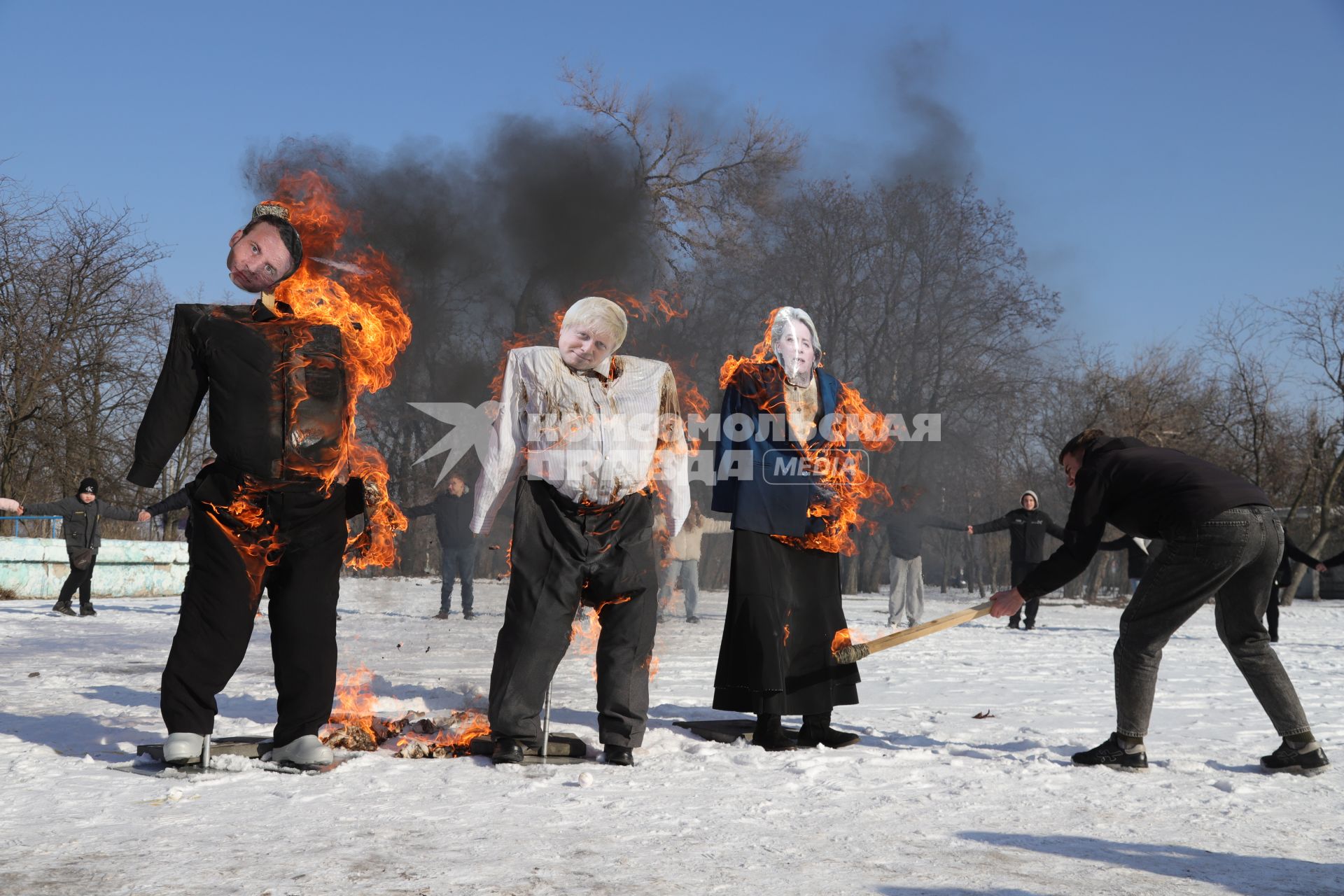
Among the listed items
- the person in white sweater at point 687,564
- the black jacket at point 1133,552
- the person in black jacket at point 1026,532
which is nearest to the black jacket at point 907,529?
the person in black jacket at point 1026,532

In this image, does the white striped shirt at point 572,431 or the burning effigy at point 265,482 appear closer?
the burning effigy at point 265,482

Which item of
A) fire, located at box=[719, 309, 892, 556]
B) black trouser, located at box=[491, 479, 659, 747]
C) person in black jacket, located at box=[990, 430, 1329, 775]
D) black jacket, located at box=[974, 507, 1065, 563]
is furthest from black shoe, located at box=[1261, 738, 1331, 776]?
black jacket, located at box=[974, 507, 1065, 563]

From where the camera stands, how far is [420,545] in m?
32.7

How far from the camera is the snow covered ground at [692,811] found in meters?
3.23

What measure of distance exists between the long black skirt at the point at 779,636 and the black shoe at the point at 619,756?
82 cm

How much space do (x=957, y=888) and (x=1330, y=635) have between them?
15.6 meters

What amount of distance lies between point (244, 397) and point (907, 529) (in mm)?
12715

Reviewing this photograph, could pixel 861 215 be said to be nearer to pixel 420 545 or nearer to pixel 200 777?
pixel 420 545

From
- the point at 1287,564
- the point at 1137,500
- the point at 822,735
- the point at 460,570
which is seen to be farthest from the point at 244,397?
the point at 460,570

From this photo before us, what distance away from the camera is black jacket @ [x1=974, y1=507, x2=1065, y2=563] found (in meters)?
16.3

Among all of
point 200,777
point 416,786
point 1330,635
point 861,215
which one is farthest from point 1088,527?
point 861,215

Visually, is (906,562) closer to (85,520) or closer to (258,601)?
(85,520)

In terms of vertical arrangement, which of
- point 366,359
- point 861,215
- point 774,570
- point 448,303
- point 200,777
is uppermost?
point 861,215

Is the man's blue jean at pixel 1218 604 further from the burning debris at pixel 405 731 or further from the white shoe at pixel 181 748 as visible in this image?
the white shoe at pixel 181 748
